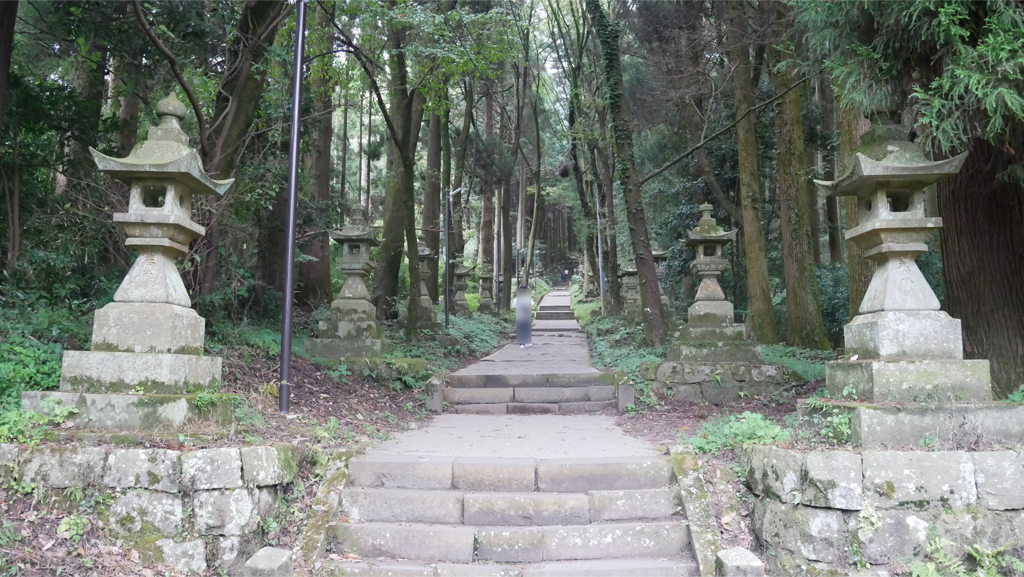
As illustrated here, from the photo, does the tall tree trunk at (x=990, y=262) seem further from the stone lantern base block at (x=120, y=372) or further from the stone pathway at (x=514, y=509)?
the stone lantern base block at (x=120, y=372)

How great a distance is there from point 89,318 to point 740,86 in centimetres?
1047

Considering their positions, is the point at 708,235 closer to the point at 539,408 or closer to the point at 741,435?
the point at 539,408

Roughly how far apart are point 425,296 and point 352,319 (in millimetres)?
5900

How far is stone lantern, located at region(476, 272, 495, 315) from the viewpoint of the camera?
2098 cm

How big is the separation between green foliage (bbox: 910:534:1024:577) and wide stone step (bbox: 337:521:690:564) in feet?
4.46

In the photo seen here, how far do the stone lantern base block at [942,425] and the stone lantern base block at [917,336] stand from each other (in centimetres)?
Result: 36

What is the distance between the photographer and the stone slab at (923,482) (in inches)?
142

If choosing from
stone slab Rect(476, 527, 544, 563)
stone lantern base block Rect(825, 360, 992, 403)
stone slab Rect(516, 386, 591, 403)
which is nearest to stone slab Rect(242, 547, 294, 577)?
stone slab Rect(476, 527, 544, 563)

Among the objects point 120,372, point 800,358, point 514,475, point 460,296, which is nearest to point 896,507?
point 514,475

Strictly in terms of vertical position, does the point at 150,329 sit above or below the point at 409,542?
above

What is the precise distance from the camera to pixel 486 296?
21.9m

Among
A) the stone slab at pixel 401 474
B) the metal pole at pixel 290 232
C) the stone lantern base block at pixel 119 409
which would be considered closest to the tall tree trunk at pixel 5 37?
the metal pole at pixel 290 232

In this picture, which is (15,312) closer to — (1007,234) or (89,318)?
(89,318)

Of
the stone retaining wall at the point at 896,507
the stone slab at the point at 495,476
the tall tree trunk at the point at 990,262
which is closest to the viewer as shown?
the stone retaining wall at the point at 896,507
